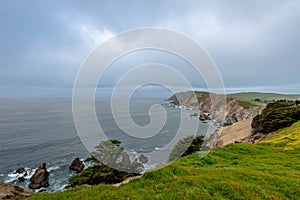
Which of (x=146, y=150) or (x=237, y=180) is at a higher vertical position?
(x=237, y=180)

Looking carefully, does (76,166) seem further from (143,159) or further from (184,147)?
(184,147)

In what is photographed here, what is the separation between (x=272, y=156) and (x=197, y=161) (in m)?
6.74

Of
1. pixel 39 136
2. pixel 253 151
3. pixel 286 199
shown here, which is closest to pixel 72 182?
pixel 253 151

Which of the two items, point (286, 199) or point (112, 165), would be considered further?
point (112, 165)

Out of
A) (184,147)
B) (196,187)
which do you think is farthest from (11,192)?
(184,147)

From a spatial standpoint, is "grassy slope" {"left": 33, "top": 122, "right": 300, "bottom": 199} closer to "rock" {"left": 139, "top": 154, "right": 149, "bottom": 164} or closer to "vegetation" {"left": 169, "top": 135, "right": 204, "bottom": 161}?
"vegetation" {"left": 169, "top": 135, "right": 204, "bottom": 161}

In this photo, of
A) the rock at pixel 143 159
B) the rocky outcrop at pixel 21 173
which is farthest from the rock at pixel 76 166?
the rock at pixel 143 159

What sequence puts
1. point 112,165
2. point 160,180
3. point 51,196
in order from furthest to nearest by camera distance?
point 112,165, point 160,180, point 51,196

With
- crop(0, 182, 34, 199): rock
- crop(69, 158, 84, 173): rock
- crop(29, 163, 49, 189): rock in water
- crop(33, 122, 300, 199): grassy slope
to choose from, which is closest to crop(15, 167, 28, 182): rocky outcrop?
crop(29, 163, 49, 189): rock in water

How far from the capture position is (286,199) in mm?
7398

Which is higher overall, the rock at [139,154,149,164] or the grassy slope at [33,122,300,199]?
the grassy slope at [33,122,300,199]

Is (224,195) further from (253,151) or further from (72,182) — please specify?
(72,182)

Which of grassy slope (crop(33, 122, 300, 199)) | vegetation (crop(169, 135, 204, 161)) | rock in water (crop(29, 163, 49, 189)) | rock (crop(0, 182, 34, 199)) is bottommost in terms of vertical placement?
rock in water (crop(29, 163, 49, 189))

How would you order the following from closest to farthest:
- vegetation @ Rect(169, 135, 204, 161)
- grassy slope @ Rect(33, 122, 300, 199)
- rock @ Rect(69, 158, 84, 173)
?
grassy slope @ Rect(33, 122, 300, 199) → vegetation @ Rect(169, 135, 204, 161) → rock @ Rect(69, 158, 84, 173)
